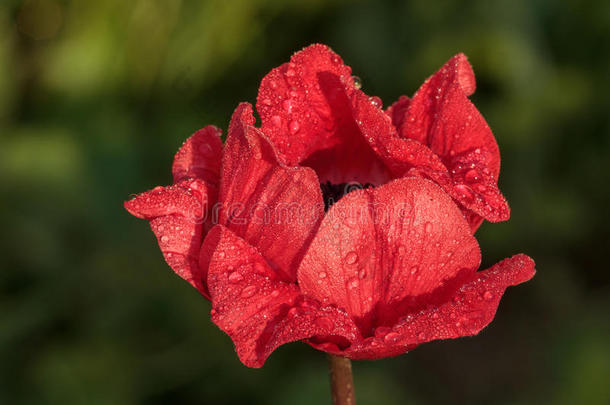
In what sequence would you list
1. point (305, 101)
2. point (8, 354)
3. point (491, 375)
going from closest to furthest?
1. point (305, 101)
2. point (8, 354)
3. point (491, 375)

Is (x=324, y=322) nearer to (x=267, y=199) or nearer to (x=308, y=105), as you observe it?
(x=267, y=199)

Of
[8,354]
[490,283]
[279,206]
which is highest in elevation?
[279,206]

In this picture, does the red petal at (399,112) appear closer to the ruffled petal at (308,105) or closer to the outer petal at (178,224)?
the ruffled petal at (308,105)

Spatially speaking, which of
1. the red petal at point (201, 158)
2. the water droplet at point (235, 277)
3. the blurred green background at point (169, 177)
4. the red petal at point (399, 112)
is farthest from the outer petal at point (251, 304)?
the blurred green background at point (169, 177)

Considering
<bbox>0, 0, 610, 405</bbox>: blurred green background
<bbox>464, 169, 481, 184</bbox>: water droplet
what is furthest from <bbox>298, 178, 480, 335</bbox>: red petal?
<bbox>0, 0, 610, 405</bbox>: blurred green background

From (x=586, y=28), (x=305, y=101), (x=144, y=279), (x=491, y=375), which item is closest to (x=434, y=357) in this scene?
(x=491, y=375)

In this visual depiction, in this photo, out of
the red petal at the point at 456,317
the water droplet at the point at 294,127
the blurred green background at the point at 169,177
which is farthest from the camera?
the blurred green background at the point at 169,177

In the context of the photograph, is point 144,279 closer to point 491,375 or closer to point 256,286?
point 491,375
